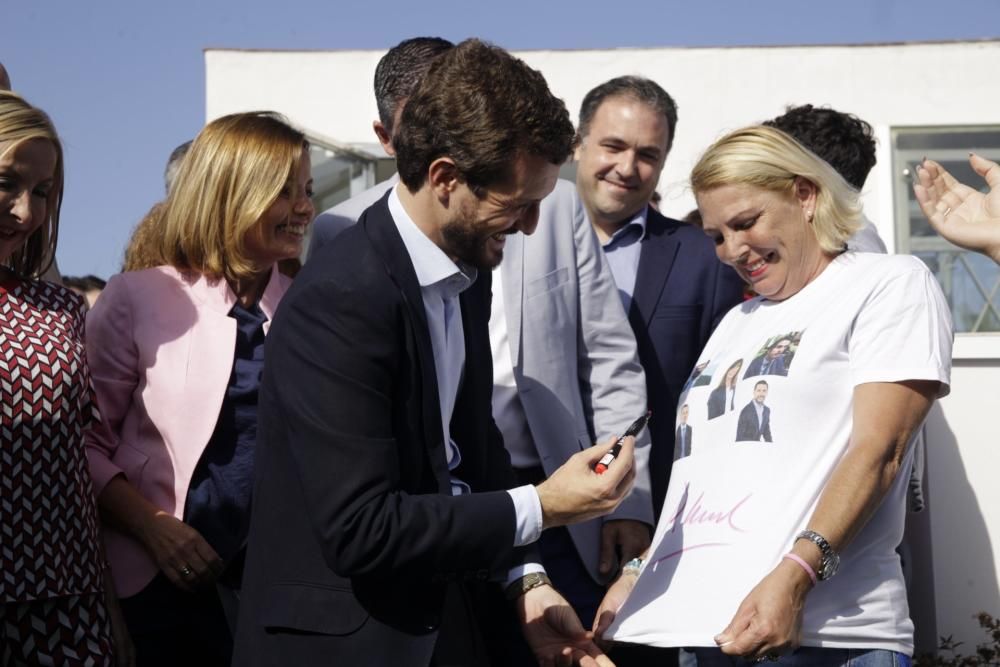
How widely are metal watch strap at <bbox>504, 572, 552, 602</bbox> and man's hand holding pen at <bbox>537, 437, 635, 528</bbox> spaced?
1.43 feet

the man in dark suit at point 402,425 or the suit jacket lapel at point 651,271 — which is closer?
the man in dark suit at point 402,425

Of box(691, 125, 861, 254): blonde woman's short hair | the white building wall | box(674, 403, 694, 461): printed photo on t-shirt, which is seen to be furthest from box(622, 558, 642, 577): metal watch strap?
the white building wall

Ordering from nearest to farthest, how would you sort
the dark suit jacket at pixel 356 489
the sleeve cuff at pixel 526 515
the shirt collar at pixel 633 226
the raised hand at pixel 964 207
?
the dark suit jacket at pixel 356 489
the sleeve cuff at pixel 526 515
the raised hand at pixel 964 207
the shirt collar at pixel 633 226

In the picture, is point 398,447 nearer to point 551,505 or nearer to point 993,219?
Result: point 551,505

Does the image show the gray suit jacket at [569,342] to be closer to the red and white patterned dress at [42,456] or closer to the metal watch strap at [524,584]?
the metal watch strap at [524,584]

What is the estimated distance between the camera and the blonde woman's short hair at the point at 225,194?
3.17m

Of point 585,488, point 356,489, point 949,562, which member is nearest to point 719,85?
point 949,562

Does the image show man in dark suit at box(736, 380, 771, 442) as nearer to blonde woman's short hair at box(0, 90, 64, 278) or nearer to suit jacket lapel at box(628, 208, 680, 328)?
suit jacket lapel at box(628, 208, 680, 328)

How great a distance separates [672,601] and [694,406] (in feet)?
1.49

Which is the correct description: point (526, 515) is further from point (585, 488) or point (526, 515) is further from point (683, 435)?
point (683, 435)

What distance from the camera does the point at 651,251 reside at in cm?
393

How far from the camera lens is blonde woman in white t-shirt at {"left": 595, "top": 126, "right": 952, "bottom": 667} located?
2342 millimetres

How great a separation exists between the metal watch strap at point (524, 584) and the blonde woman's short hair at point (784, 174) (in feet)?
3.07

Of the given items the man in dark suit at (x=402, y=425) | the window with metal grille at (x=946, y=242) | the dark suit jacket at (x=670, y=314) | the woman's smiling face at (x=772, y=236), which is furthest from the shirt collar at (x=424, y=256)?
the window with metal grille at (x=946, y=242)
